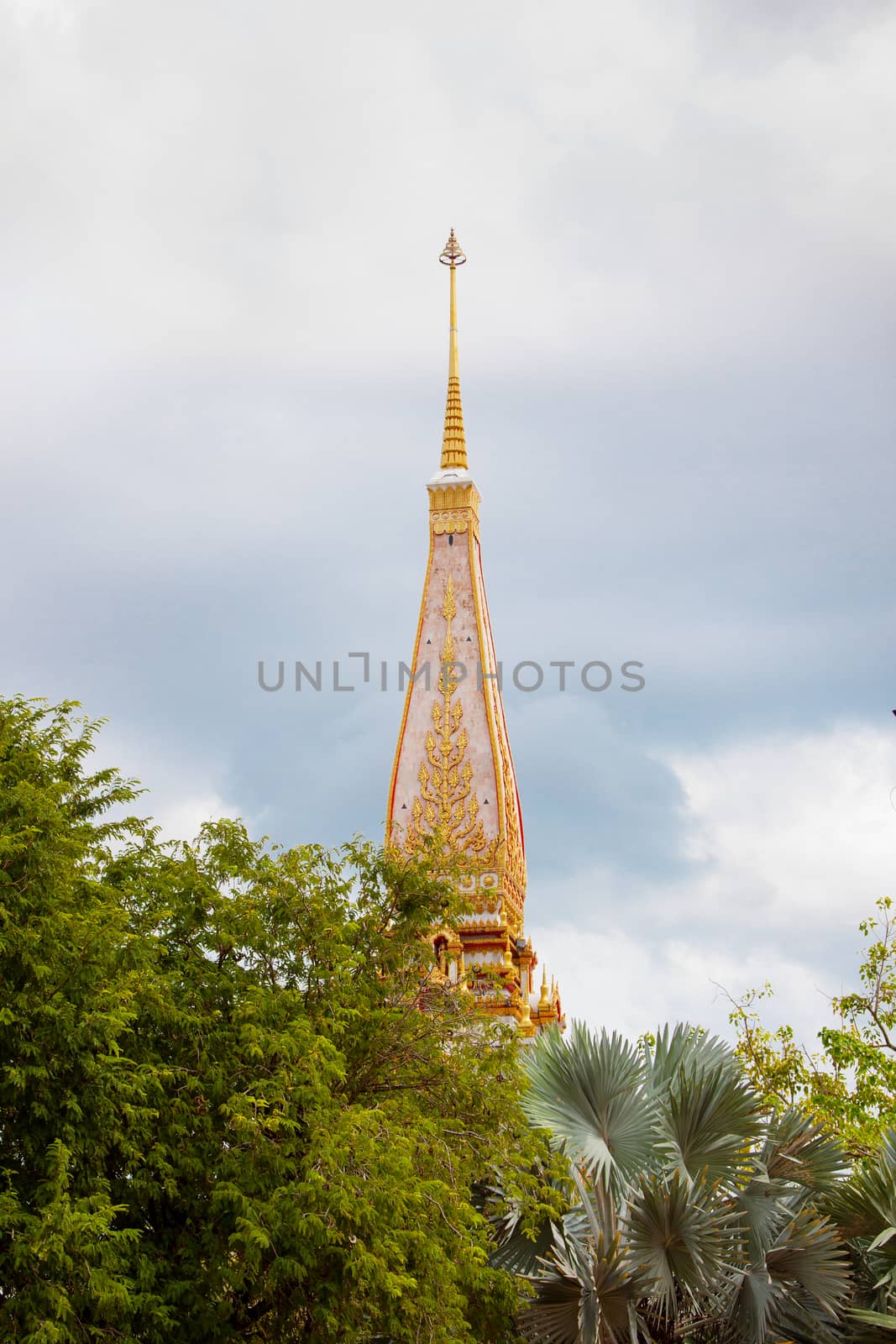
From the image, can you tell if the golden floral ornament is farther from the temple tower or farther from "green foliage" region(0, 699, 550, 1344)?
"green foliage" region(0, 699, 550, 1344)

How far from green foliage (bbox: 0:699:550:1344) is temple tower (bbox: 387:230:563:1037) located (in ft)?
63.1

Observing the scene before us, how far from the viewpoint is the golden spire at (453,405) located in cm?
4266

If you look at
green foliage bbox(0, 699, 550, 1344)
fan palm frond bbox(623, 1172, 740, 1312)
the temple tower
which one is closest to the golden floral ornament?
the temple tower

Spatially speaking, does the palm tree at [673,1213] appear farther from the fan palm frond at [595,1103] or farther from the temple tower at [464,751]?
the temple tower at [464,751]

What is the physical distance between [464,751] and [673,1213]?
957 inches

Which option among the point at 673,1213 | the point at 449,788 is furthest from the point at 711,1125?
the point at 449,788

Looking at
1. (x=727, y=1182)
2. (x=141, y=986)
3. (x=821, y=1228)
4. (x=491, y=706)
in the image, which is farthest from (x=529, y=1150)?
(x=491, y=706)

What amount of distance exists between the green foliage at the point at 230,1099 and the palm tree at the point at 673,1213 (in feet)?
1.54

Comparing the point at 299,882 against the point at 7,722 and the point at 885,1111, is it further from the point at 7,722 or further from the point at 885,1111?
the point at 885,1111

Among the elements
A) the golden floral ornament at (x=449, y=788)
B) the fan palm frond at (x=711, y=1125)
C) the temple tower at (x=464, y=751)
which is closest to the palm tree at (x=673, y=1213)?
the fan palm frond at (x=711, y=1125)

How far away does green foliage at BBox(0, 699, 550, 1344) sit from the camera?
42.5 ft

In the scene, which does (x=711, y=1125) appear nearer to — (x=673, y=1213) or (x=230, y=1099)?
(x=673, y=1213)

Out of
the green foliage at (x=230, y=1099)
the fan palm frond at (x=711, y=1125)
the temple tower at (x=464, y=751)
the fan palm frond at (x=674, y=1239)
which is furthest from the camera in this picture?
the temple tower at (x=464, y=751)

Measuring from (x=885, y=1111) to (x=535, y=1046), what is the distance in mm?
7541
